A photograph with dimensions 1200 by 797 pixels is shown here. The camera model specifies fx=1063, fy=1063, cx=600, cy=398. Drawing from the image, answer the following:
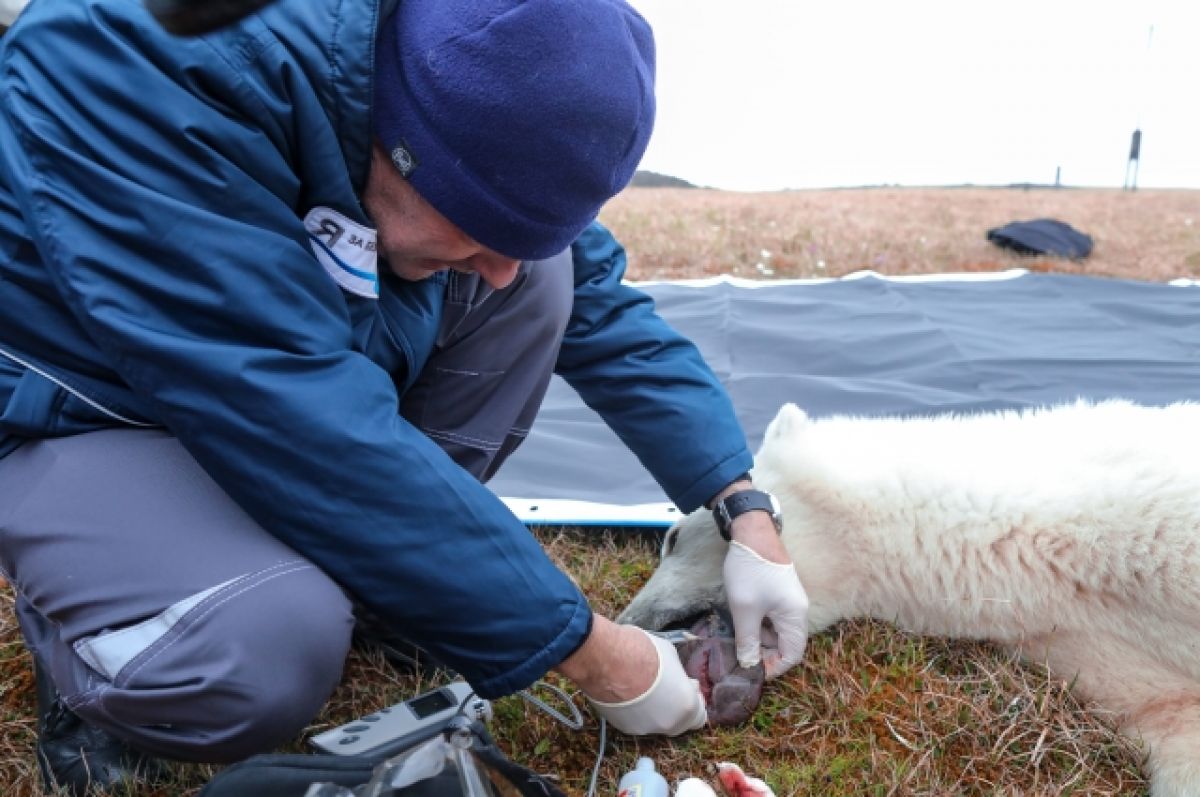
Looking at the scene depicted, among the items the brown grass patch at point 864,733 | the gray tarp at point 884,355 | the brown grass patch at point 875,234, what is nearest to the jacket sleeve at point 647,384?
the brown grass patch at point 864,733

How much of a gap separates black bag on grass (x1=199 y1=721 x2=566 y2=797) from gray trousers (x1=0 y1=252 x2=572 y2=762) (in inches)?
3.3

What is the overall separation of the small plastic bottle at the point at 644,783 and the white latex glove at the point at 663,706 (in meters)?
0.07

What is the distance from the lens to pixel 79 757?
187 cm

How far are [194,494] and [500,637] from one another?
0.53 metres

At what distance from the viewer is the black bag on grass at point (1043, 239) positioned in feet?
21.9

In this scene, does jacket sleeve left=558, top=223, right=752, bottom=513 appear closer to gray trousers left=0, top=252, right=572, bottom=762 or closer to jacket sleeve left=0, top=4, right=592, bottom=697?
jacket sleeve left=0, top=4, right=592, bottom=697

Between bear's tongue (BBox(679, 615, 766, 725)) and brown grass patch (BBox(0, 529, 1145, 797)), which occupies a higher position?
bear's tongue (BBox(679, 615, 766, 725))

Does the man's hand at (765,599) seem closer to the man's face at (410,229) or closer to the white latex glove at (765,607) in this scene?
the white latex glove at (765,607)

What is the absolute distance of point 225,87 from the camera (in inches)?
58.5

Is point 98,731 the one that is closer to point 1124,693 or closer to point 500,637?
point 500,637

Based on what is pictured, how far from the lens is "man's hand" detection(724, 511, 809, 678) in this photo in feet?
6.91

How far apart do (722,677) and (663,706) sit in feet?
0.77

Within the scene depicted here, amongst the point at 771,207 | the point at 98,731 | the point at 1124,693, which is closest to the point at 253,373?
the point at 98,731

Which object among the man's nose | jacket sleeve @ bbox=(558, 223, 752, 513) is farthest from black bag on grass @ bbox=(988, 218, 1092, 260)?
the man's nose
